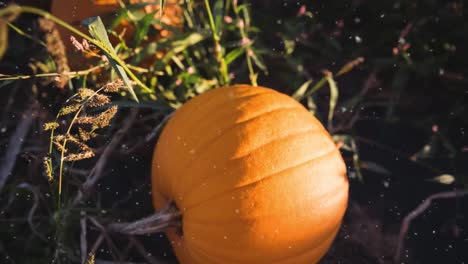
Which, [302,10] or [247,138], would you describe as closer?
[247,138]

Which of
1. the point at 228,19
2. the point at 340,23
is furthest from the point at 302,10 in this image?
the point at 228,19

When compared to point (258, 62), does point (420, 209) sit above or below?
below

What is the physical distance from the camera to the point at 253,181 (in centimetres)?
134

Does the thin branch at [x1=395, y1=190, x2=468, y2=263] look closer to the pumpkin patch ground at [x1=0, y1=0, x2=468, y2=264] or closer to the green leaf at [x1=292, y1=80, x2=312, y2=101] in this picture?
the pumpkin patch ground at [x1=0, y1=0, x2=468, y2=264]

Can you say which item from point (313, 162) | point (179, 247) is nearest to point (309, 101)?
point (313, 162)

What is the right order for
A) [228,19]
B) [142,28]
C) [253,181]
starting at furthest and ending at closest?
[228,19] → [142,28] → [253,181]

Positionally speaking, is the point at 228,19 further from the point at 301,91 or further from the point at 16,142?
the point at 16,142

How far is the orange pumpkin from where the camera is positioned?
134 centimetres

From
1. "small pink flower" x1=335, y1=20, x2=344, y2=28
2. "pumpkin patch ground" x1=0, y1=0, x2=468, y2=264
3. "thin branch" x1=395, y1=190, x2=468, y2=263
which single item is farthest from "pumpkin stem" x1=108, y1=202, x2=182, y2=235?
"small pink flower" x1=335, y1=20, x2=344, y2=28

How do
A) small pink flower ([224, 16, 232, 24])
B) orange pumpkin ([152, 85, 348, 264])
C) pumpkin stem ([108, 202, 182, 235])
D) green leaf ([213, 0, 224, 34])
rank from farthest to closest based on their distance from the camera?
small pink flower ([224, 16, 232, 24]) → green leaf ([213, 0, 224, 34]) → pumpkin stem ([108, 202, 182, 235]) → orange pumpkin ([152, 85, 348, 264])

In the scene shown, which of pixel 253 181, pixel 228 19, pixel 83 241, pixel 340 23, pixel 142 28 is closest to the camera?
pixel 253 181

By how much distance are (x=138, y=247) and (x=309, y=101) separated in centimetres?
82

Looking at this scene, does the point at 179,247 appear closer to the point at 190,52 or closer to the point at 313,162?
the point at 313,162

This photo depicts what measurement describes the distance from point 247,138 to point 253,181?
0.11 m
